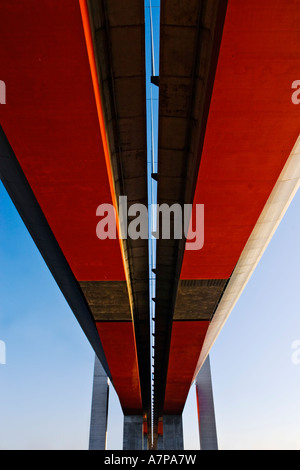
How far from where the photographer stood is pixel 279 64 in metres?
4.19

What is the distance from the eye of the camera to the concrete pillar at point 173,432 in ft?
111

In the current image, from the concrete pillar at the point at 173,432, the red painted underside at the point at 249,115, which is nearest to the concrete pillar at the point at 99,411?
the concrete pillar at the point at 173,432

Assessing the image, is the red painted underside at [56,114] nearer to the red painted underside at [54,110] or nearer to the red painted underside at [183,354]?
the red painted underside at [54,110]

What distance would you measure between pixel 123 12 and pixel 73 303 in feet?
34.1

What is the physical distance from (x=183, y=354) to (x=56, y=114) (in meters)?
14.9

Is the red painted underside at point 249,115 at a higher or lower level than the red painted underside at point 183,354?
lower

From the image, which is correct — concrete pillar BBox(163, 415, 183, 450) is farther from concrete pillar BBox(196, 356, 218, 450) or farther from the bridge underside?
the bridge underside

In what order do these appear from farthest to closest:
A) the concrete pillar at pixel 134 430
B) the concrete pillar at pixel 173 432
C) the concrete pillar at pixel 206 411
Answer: the concrete pillar at pixel 134 430 < the concrete pillar at pixel 173 432 < the concrete pillar at pixel 206 411

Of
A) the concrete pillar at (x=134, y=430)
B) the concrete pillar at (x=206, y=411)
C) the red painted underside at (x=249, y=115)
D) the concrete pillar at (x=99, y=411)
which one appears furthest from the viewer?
the concrete pillar at (x=134, y=430)

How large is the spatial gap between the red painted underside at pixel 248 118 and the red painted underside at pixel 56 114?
5.81 feet

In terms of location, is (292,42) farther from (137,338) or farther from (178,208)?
(137,338)

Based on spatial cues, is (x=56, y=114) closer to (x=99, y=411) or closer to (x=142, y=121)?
(x=142, y=121)

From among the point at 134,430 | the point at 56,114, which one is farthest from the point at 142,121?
the point at 134,430
